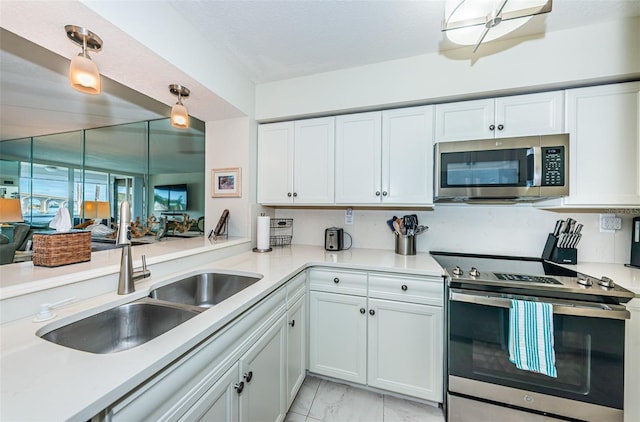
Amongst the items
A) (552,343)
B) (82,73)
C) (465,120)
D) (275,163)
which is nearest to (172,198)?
(275,163)

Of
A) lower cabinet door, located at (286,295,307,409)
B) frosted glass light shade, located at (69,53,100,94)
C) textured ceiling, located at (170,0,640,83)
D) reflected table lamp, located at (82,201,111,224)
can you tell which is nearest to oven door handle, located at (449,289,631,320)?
lower cabinet door, located at (286,295,307,409)

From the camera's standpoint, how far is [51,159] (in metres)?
4.47

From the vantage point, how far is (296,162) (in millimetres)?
2219

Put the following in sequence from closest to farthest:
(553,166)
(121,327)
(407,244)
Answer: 1. (121,327)
2. (553,166)
3. (407,244)

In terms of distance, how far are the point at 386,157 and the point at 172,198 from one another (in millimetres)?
3846

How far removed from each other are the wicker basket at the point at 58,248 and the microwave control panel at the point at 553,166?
8.75 feet

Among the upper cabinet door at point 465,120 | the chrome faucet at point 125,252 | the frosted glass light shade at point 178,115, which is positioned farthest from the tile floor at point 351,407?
the frosted glass light shade at point 178,115

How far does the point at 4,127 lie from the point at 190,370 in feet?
16.5

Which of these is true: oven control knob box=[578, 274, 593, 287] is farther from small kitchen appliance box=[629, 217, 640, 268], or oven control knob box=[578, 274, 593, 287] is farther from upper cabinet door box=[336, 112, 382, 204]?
upper cabinet door box=[336, 112, 382, 204]

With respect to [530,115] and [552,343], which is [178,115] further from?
[552,343]

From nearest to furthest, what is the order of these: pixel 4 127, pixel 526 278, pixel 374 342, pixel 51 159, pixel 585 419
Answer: pixel 585 419
pixel 526 278
pixel 374 342
pixel 4 127
pixel 51 159

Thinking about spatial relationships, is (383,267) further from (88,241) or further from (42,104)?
(42,104)

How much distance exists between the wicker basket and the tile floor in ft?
5.02

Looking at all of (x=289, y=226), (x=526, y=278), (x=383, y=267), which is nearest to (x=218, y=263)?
(x=289, y=226)
